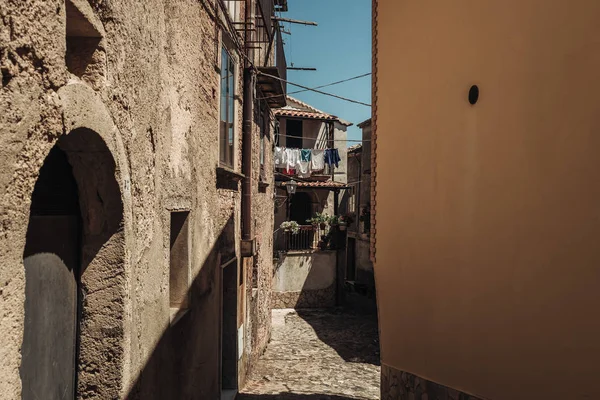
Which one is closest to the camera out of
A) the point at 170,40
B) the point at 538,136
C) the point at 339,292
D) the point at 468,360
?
the point at 538,136

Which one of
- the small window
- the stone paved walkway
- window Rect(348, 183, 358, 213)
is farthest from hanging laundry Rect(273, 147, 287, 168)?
the small window

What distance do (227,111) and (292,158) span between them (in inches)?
589

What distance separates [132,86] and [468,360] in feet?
13.0

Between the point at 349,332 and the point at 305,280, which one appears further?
the point at 305,280

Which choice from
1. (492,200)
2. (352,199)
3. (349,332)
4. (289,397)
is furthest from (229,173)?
(352,199)

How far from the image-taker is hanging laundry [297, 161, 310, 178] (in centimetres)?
2266

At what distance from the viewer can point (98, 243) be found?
2.94 metres

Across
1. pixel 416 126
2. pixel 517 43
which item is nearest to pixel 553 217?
pixel 517 43

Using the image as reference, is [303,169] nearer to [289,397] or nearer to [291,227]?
[291,227]

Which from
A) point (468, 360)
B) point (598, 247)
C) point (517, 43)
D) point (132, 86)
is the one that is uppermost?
point (517, 43)

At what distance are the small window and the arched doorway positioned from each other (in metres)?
1.98

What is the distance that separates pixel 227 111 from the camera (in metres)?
7.63

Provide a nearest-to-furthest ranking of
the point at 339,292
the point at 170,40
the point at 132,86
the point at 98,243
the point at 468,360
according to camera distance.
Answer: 1. the point at 98,243
2. the point at 132,86
3. the point at 170,40
4. the point at 468,360
5. the point at 339,292

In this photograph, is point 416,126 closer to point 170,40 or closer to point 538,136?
point 538,136
